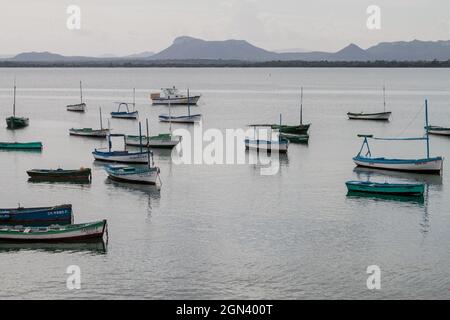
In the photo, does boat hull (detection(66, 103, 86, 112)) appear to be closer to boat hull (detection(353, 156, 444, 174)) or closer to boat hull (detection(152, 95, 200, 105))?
boat hull (detection(152, 95, 200, 105))

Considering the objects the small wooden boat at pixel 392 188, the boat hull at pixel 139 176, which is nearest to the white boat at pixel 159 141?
the boat hull at pixel 139 176

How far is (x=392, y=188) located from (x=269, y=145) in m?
23.0

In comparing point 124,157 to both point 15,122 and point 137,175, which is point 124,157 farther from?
point 15,122

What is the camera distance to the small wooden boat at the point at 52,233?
119 ft

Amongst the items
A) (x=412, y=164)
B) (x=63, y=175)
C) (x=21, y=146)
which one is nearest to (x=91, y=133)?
(x=21, y=146)

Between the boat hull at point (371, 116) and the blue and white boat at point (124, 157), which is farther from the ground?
the boat hull at point (371, 116)

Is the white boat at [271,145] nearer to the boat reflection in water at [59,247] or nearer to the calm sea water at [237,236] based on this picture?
the calm sea water at [237,236]

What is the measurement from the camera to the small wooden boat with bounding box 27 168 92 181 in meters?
54.0

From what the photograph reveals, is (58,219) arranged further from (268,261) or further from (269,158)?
(269,158)

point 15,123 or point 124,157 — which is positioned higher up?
point 15,123

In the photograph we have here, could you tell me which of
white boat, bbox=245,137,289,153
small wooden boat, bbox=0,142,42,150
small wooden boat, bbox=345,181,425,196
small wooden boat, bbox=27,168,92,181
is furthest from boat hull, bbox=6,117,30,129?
small wooden boat, bbox=345,181,425,196

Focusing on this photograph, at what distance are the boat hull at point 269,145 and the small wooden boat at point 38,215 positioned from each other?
33568 mm

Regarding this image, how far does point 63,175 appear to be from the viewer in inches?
2130
